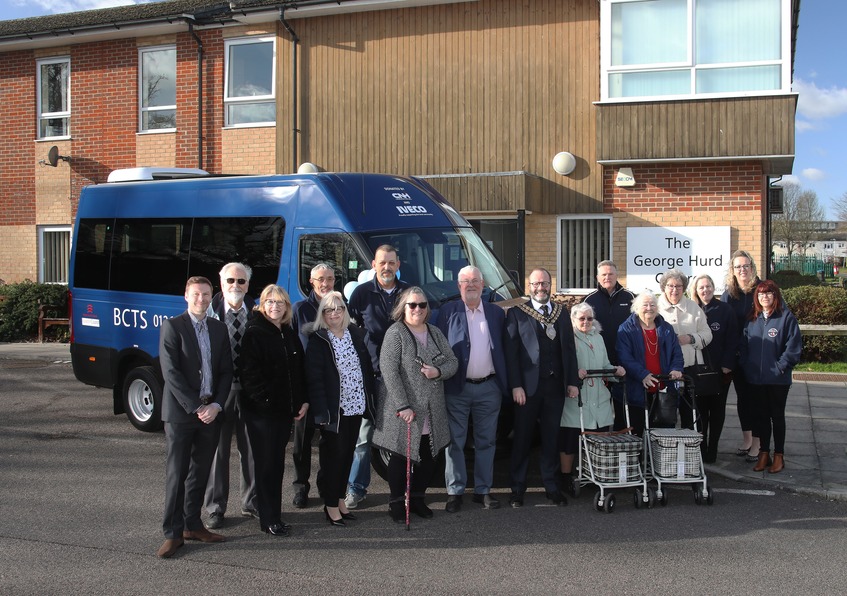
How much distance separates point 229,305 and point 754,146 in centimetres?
1008

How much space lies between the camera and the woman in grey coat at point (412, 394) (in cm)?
633

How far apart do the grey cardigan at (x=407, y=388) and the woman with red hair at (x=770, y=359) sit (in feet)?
9.80

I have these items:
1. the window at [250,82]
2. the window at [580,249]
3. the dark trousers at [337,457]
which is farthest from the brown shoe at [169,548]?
the window at [250,82]

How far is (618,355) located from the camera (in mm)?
7203

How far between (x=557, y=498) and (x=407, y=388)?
1.53m

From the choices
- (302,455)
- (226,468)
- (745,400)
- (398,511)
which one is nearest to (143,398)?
(302,455)

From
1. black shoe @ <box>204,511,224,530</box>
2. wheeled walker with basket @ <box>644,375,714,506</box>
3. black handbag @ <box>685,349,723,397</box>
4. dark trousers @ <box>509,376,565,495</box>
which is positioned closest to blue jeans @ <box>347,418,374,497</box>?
black shoe @ <box>204,511,224,530</box>

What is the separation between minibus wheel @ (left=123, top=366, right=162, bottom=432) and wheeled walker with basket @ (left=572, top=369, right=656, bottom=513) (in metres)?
4.52

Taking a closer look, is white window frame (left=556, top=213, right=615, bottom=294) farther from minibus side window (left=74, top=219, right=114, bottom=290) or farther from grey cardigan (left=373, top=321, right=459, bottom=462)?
grey cardigan (left=373, top=321, right=459, bottom=462)

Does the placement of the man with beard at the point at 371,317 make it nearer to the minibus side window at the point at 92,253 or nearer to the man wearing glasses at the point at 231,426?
the man wearing glasses at the point at 231,426

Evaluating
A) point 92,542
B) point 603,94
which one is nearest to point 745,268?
point 92,542

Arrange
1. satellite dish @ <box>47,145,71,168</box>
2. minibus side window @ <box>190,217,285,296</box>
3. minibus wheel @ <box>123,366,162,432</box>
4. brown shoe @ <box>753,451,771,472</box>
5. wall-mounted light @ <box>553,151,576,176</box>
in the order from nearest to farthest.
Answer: brown shoe @ <box>753,451,771,472</box> < minibus side window @ <box>190,217,285,296</box> < minibus wheel @ <box>123,366,162,432</box> < wall-mounted light @ <box>553,151,576,176</box> < satellite dish @ <box>47,145,71,168</box>

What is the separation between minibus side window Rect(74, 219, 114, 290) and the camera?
389 inches

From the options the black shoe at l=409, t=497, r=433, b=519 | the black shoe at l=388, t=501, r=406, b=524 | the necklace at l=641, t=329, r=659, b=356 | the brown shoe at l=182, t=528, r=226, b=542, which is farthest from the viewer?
the necklace at l=641, t=329, r=659, b=356
